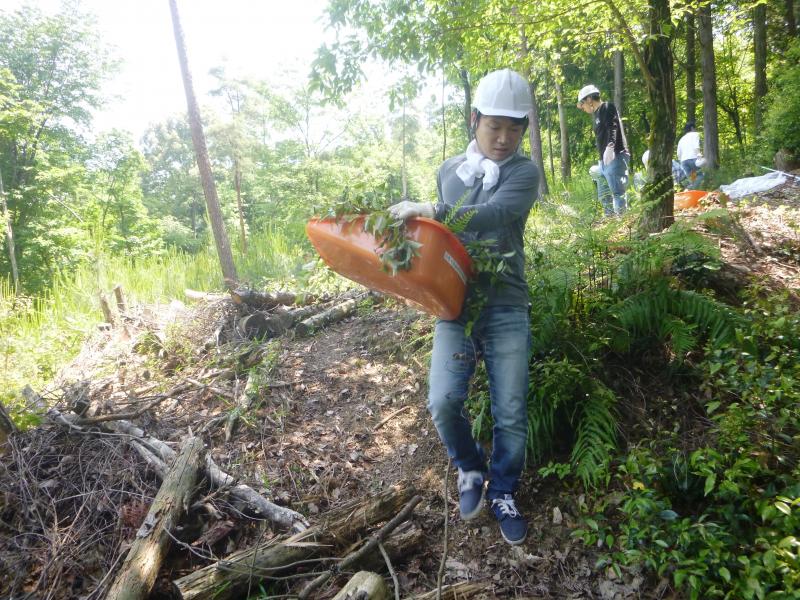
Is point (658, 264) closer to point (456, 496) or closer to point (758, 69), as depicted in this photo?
point (456, 496)

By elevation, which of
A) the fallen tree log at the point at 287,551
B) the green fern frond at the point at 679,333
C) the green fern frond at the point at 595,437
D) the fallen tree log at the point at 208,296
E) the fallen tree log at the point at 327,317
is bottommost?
the fallen tree log at the point at 287,551

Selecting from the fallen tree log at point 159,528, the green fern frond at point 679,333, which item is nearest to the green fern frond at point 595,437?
the green fern frond at point 679,333

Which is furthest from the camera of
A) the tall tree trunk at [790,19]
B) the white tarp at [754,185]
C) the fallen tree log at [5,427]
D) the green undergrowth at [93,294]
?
the tall tree trunk at [790,19]

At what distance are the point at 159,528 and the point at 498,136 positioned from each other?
2.68 meters

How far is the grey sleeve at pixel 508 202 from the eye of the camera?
1966 mm

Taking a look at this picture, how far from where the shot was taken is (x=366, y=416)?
12.1 ft

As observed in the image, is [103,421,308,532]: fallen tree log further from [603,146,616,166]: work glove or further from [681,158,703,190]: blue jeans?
[681,158,703,190]: blue jeans

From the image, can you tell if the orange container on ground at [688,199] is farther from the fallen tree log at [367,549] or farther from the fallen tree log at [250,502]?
the fallen tree log at [250,502]

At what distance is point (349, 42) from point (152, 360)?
13.6ft

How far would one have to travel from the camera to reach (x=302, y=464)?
10.5ft

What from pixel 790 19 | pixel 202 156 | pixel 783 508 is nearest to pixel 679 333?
pixel 783 508

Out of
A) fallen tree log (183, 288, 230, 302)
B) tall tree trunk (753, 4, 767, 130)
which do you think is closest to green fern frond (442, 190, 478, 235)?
fallen tree log (183, 288, 230, 302)

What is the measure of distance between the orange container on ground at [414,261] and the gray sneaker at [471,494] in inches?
35.3

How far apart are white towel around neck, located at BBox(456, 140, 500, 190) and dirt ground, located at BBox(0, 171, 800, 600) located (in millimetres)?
1707
